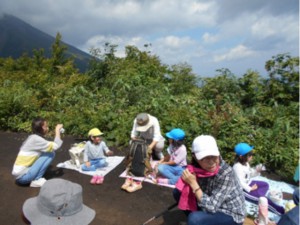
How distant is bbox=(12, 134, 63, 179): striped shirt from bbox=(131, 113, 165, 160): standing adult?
1562 mm

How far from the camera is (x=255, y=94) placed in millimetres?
7512

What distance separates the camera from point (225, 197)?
8.95 ft

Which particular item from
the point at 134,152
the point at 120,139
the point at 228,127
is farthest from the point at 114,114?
the point at 228,127

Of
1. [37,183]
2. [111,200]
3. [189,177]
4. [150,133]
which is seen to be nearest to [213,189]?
[189,177]

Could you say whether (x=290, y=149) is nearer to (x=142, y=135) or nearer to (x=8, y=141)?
(x=142, y=135)

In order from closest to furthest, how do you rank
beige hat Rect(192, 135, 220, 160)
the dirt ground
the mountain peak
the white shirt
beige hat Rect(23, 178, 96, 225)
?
beige hat Rect(23, 178, 96, 225) < beige hat Rect(192, 135, 220, 160) < the dirt ground < the white shirt < the mountain peak

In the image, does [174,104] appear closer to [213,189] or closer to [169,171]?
[169,171]

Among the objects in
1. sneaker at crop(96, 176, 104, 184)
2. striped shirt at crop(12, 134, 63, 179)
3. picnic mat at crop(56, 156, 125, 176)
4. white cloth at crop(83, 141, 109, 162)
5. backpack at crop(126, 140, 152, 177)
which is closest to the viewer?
striped shirt at crop(12, 134, 63, 179)

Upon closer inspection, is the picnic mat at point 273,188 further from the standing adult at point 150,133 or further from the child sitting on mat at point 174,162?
the standing adult at point 150,133

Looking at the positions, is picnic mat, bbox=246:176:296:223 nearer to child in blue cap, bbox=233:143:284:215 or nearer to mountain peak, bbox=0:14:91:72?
child in blue cap, bbox=233:143:284:215

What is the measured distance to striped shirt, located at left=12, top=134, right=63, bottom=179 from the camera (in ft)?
14.2

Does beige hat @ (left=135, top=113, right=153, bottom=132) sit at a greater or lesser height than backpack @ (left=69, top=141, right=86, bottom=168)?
greater

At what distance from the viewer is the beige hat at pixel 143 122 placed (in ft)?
17.1

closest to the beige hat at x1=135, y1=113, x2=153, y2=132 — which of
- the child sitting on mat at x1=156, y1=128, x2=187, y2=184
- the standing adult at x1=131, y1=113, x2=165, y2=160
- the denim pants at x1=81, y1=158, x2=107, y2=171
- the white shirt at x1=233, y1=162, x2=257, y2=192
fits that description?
the standing adult at x1=131, y1=113, x2=165, y2=160
